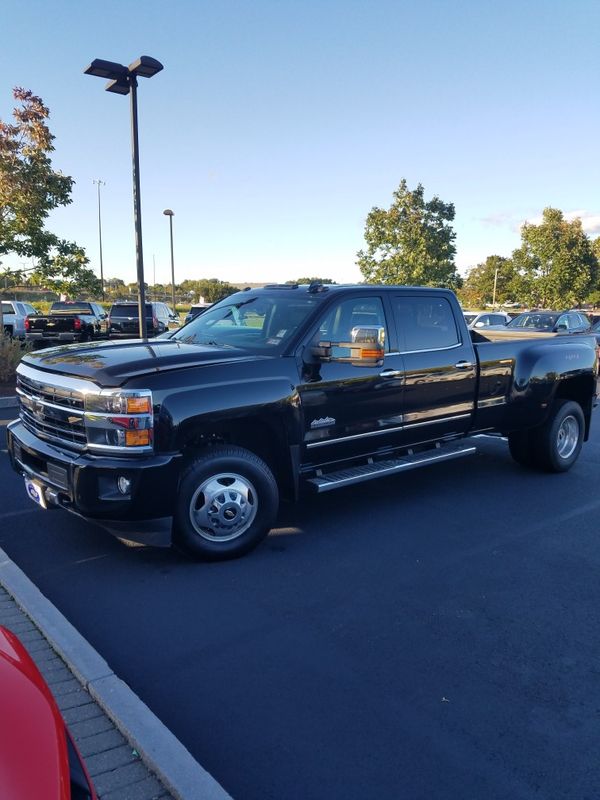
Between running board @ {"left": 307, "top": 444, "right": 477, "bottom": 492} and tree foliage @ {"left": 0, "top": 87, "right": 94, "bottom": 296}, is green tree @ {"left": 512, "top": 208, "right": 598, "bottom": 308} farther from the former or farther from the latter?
running board @ {"left": 307, "top": 444, "right": 477, "bottom": 492}

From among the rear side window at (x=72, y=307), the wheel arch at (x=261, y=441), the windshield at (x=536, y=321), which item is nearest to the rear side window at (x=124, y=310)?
the rear side window at (x=72, y=307)

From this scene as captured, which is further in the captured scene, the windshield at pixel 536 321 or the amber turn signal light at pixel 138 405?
the windshield at pixel 536 321

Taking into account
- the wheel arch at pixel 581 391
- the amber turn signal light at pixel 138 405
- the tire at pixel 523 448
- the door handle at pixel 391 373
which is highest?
the door handle at pixel 391 373

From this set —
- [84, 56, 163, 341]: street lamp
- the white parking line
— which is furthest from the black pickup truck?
[84, 56, 163, 341]: street lamp

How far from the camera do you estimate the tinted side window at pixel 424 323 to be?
18.7 ft

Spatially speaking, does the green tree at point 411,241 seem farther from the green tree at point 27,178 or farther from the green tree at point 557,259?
the green tree at point 27,178

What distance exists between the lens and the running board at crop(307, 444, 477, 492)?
4.85 metres

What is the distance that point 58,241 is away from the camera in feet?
44.9

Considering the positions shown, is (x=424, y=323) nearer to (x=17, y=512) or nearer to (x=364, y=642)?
(x=364, y=642)

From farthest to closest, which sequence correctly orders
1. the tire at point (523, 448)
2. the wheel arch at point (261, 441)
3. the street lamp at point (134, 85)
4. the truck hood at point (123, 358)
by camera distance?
the street lamp at point (134, 85) < the tire at point (523, 448) < the wheel arch at point (261, 441) < the truck hood at point (123, 358)

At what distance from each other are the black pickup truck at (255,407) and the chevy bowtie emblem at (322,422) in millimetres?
14

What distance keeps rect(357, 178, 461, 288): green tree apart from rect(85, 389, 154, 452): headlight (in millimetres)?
24306

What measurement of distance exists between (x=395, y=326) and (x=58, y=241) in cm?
1052

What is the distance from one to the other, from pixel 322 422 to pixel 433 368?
4.72ft
